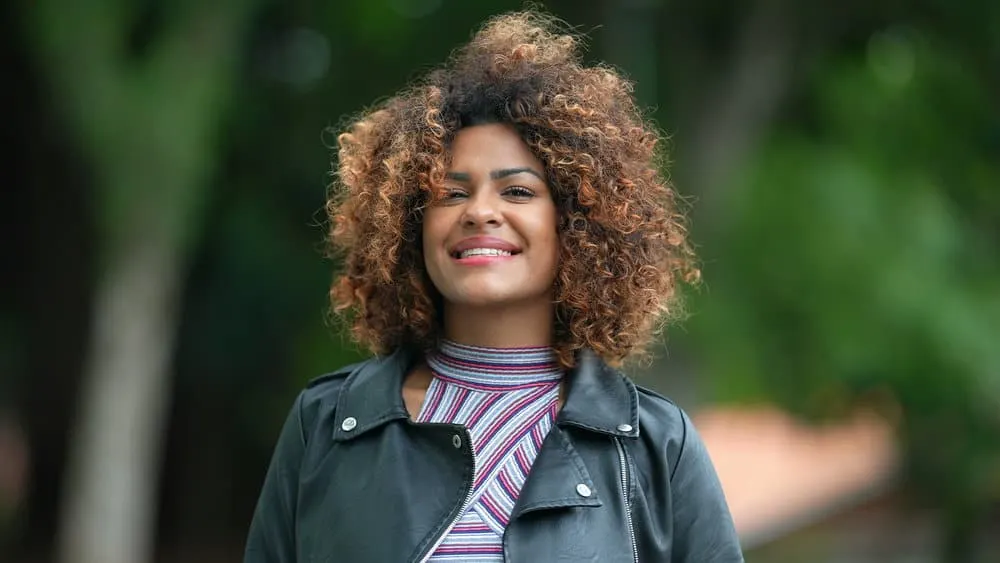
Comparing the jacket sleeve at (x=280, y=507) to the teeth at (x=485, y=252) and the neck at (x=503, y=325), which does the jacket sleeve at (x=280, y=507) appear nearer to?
the neck at (x=503, y=325)

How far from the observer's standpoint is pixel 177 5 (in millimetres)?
6320

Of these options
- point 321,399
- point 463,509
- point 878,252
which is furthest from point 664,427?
point 878,252

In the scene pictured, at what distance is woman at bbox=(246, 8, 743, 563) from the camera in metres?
2.22

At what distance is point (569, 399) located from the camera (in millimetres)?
2295

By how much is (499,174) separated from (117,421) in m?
5.50

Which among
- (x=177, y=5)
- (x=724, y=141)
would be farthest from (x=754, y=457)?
(x=177, y=5)

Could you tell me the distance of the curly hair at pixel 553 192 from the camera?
7.84ft

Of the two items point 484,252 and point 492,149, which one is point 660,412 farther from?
point 492,149

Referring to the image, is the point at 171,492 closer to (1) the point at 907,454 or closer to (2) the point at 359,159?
(1) the point at 907,454

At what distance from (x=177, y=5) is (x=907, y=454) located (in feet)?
17.9

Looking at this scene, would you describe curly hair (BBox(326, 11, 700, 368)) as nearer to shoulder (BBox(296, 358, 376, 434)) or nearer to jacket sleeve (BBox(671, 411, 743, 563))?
shoulder (BBox(296, 358, 376, 434))

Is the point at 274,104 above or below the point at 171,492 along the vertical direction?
above

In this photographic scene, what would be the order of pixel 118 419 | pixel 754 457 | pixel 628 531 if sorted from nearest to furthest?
pixel 628 531, pixel 118 419, pixel 754 457

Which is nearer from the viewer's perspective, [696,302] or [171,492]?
[696,302]
